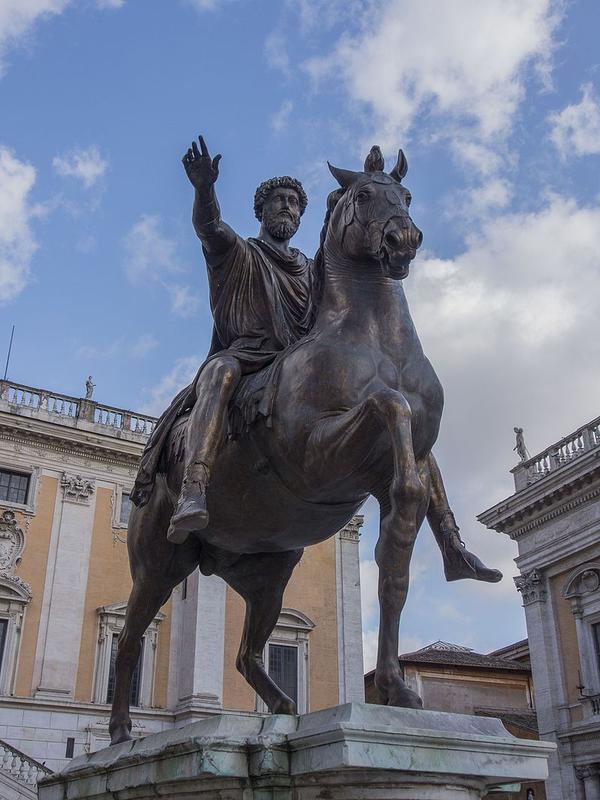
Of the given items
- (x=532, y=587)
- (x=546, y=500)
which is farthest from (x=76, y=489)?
(x=532, y=587)

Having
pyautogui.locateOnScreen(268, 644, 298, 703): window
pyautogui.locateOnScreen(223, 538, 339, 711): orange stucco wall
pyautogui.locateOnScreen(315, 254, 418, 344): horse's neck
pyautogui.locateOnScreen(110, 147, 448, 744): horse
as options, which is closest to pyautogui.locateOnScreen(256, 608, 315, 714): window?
pyautogui.locateOnScreen(268, 644, 298, 703): window

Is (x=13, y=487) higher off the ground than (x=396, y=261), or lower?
higher

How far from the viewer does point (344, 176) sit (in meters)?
4.59

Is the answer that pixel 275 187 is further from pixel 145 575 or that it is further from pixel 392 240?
pixel 145 575

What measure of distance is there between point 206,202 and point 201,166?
21 centimetres

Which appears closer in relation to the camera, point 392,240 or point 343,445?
point 343,445

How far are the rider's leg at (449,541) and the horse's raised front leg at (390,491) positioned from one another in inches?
17.9

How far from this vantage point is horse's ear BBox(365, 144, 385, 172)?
4594 millimetres

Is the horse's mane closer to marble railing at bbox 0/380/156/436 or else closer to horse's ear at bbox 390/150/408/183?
horse's ear at bbox 390/150/408/183

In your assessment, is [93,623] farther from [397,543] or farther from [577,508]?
[397,543]

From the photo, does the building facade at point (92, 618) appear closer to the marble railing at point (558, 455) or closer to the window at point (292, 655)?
the window at point (292, 655)

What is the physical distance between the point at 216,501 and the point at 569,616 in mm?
23221

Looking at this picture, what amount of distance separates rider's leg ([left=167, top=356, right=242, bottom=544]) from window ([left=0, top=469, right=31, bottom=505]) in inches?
888

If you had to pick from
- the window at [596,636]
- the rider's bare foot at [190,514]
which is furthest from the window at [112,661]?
the rider's bare foot at [190,514]
